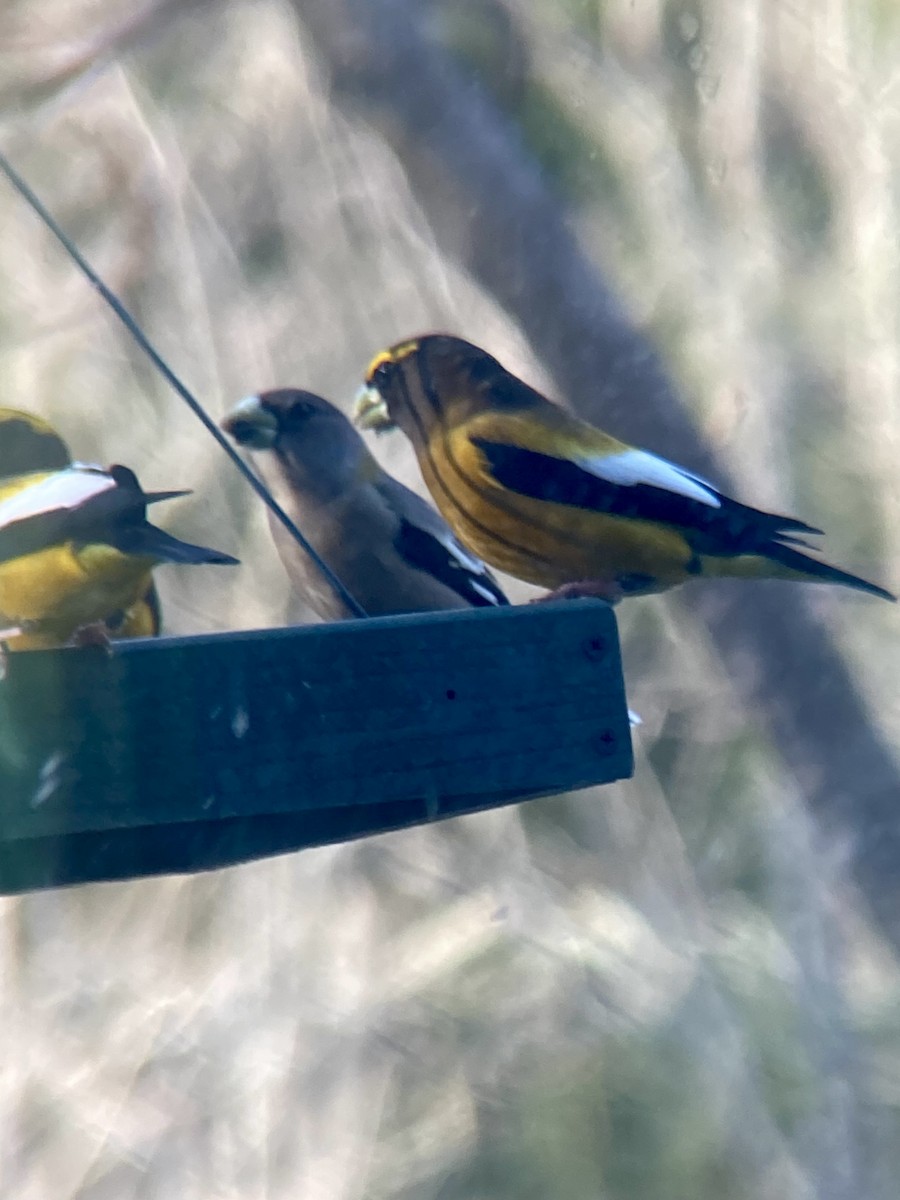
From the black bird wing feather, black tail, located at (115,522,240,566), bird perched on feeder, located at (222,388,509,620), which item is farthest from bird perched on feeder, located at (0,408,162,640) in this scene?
black tail, located at (115,522,240,566)

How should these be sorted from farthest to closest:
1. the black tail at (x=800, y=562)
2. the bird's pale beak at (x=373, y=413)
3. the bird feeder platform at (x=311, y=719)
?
the bird's pale beak at (x=373, y=413) < the black tail at (x=800, y=562) < the bird feeder platform at (x=311, y=719)

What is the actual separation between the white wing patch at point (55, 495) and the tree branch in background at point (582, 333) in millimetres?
2072

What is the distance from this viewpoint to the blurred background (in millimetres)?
4285

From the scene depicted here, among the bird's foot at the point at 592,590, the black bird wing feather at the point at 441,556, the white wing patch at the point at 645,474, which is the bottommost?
the black bird wing feather at the point at 441,556

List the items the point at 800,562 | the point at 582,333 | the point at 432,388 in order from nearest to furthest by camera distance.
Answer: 1. the point at 800,562
2. the point at 432,388
3. the point at 582,333

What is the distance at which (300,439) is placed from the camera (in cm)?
253

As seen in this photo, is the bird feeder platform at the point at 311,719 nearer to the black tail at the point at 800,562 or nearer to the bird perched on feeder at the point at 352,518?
the black tail at the point at 800,562

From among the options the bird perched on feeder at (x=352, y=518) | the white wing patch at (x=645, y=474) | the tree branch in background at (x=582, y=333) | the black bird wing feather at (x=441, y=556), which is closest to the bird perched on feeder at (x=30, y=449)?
the bird perched on feeder at (x=352, y=518)

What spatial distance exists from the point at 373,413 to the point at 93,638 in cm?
102

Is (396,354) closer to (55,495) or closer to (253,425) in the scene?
(253,425)

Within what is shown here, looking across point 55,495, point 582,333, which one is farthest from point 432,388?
point 582,333

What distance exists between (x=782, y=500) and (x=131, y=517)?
2.59 metres

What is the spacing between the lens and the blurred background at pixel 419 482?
4.29 metres

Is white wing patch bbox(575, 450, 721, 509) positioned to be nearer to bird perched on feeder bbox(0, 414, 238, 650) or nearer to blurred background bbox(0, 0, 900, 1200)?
bird perched on feeder bbox(0, 414, 238, 650)
